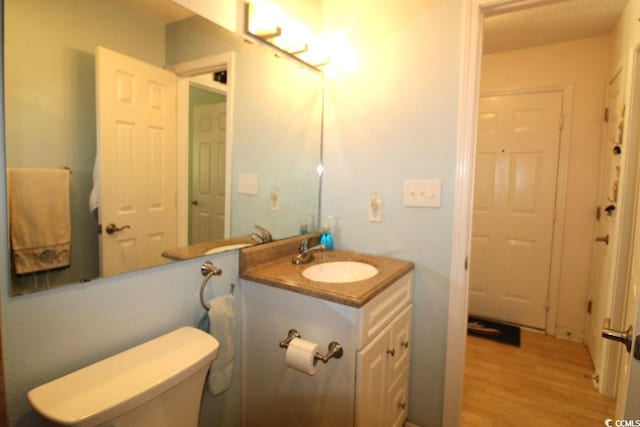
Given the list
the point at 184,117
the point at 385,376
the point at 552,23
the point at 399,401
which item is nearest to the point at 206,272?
the point at 184,117

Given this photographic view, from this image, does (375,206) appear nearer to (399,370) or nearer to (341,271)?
(341,271)

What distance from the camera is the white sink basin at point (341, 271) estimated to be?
156 cm

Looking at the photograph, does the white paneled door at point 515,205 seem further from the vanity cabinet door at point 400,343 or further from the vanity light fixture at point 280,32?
the vanity light fixture at point 280,32

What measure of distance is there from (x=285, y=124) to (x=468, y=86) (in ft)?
3.01

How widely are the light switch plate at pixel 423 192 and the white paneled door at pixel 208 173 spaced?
893 mm

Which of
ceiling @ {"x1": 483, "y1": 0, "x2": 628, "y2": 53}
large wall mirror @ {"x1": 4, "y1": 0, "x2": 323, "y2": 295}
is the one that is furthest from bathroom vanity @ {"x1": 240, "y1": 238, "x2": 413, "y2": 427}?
ceiling @ {"x1": 483, "y1": 0, "x2": 628, "y2": 53}

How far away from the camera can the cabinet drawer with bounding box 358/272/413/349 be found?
47.2 inches

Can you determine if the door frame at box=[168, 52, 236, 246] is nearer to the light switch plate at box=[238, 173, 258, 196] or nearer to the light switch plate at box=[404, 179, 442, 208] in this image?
the light switch plate at box=[238, 173, 258, 196]

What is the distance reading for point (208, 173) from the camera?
4.51ft

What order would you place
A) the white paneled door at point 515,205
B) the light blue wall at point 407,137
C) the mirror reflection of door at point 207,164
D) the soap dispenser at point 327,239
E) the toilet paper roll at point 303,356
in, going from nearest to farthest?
the toilet paper roll at point 303,356, the mirror reflection of door at point 207,164, the light blue wall at point 407,137, the soap dispenser at point 327,239, the white paneled door at point 515,205

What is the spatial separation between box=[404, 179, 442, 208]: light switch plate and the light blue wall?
27 mm

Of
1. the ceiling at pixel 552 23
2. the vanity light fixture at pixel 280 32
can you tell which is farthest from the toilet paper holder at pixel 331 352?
the ceiling at pixel 552 23

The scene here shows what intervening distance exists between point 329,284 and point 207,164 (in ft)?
2.27

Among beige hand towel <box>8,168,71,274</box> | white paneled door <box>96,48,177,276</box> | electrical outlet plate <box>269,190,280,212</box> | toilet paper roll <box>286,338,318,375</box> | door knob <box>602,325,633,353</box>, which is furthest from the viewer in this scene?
electrical outlet plate <box>269,190,280,212</box>
